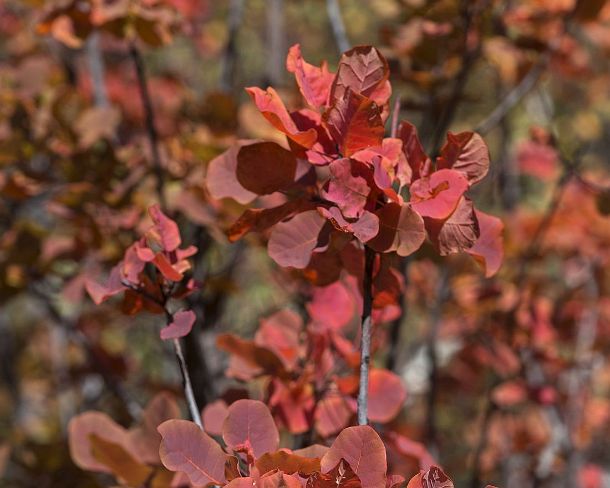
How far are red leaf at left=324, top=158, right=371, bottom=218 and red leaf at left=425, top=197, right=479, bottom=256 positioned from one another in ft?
0.22

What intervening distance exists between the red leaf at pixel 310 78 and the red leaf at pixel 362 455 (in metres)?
0.26

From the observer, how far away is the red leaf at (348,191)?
591 millimetres

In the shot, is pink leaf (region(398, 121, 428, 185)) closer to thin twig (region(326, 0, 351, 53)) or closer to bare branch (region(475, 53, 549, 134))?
bare branch (region(475, 53, 549, 134))

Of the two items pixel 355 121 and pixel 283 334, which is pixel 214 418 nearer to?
pixel 283 334

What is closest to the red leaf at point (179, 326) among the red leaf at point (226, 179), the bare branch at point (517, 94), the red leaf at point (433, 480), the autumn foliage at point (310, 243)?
the autumn foliage at point (310, 243)

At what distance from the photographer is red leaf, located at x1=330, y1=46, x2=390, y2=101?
592 millimetres

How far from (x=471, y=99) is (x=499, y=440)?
0.95 m

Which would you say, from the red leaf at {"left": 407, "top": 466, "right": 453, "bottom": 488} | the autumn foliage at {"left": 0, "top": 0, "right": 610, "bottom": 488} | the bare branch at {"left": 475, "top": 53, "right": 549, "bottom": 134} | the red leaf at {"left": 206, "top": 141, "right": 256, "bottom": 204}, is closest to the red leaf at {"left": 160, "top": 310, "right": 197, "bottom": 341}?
the autumn foliage at {"left": 0, "top": 0, "right": 610, "bottom": 488}

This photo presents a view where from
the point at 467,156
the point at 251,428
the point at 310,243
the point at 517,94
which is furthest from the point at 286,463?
the point at 517,94

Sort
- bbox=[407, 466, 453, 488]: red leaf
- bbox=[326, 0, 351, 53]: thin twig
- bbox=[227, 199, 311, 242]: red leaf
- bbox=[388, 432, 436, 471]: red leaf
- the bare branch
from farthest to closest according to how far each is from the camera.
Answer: bbox=[326, 0, 351, 53]: thin twig < the bare branch < bbox=[388, 432, 436, 471]: red leaf < bbox=[227, 199, 311, 242]: red leaf < bbox=[407, 466, 453, 488]: red leaf

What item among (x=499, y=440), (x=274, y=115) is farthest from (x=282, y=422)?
(x=499, y=440)

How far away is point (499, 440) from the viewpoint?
1862mm

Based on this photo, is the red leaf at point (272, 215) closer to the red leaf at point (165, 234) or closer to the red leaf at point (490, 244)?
the red leaf at point (165, 234)

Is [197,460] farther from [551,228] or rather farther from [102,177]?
[551,228]
